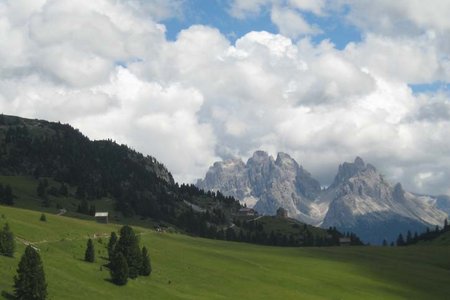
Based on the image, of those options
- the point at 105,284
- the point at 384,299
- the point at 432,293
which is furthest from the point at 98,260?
the point at 432,293

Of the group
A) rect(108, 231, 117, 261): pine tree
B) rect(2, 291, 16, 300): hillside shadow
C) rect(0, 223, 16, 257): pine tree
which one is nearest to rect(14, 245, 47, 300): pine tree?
rect(2, 291, 16, 300): hillside shadow

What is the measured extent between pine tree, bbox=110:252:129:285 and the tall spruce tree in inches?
184

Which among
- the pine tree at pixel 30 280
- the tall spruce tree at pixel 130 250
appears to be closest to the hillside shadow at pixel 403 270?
the tall spruce tree at pixel 130 250

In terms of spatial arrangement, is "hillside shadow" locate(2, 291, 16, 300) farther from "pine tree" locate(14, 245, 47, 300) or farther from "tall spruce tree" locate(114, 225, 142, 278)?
"tall spruce tree" locate(114, 225, 142, 278)

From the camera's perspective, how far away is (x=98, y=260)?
104438 mm

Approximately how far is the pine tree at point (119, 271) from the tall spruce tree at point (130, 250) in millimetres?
4686

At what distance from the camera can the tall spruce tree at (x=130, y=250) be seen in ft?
332

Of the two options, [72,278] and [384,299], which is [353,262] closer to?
[384,299]

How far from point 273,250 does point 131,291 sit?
337 feet

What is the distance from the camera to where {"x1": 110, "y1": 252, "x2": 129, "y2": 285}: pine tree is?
9419cm

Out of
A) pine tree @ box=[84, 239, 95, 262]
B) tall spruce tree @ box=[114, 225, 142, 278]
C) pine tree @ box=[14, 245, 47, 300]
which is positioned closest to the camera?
pine tree @ box=[14, 245, 47, 300]

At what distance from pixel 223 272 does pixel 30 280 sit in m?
60.3

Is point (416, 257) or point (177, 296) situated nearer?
point (177, 296)

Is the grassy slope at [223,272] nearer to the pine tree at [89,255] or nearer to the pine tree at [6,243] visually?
the pine tree at [89,255]
